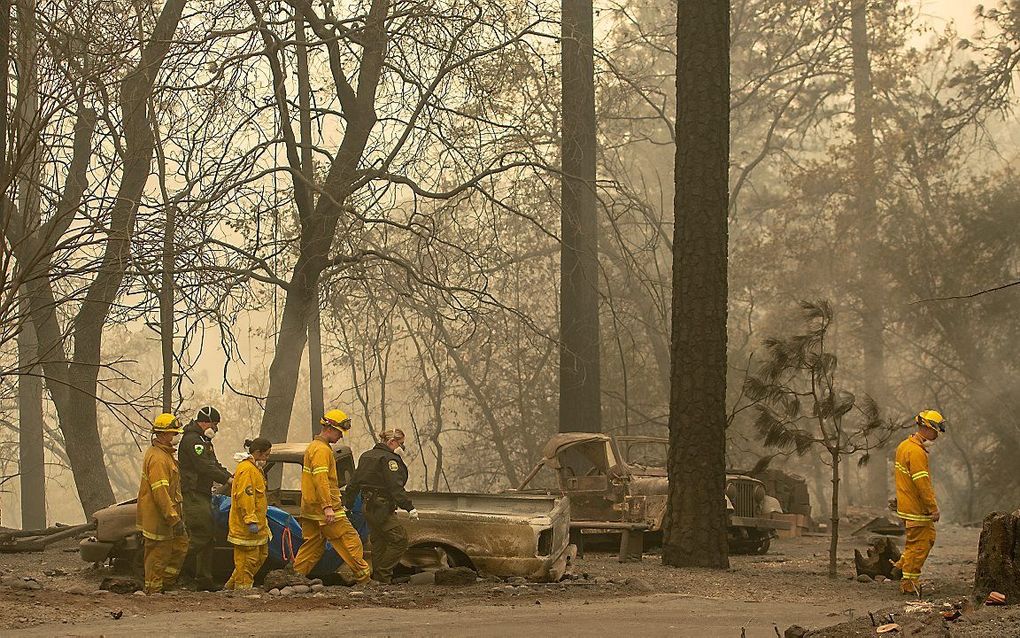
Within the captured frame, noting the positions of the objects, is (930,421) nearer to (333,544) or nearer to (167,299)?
(333,544)

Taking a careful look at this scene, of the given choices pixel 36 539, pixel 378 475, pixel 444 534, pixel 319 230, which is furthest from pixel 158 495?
pixel 319 230

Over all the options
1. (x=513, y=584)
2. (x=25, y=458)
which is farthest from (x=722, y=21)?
(x=25, y=458)

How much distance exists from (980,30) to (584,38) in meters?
15.3

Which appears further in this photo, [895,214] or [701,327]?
[895,214]

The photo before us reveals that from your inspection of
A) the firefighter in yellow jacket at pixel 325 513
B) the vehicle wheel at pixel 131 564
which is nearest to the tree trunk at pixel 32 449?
the vehicle wheel at pixel 131 564

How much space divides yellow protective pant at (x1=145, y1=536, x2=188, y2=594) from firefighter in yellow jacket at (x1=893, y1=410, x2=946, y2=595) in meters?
7.35

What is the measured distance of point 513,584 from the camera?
39.7ft

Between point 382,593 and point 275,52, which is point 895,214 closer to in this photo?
point 275,52

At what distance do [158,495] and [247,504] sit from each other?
0.91 m

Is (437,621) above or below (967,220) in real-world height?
below

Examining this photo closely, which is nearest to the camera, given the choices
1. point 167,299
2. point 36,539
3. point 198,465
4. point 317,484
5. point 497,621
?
point 497,621

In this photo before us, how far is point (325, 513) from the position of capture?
12.1m

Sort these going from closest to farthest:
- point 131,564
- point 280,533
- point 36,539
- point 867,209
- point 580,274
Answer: point 280,533 → point 131,564 → point 36,539 → point 580,274 → point 867,209

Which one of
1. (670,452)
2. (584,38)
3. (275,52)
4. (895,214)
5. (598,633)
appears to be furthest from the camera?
(895,214)
